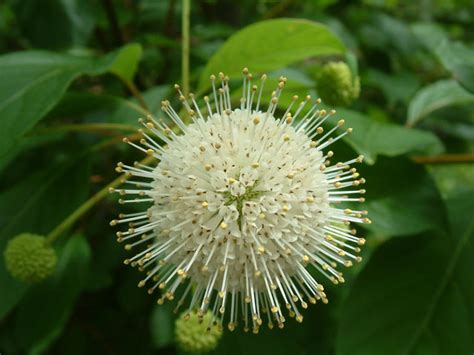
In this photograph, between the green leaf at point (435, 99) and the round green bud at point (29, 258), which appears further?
the green leaf at point (435, 99)

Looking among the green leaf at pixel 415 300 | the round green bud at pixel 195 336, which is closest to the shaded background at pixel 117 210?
the green leaf at pixel 415 300

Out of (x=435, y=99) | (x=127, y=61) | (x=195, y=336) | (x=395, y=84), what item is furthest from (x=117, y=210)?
(x=395, y=84)

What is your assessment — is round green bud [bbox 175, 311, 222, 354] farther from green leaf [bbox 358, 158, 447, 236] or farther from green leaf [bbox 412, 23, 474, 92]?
green leaf [bbox 412, 23, 474, 92]

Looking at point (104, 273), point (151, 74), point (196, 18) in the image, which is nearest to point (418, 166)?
point (104, 273)

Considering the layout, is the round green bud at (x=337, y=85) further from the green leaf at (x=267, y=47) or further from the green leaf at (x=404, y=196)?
the green leaf at (x=404, y=196)

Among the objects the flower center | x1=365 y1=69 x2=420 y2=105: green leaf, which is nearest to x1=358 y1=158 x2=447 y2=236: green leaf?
the flower center

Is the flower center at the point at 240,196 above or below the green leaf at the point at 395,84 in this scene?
below

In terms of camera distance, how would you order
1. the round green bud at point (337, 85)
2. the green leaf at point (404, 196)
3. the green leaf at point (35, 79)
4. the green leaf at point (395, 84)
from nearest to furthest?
the green leaf at point (35, 79), the green leaf at point (404, 196), the round green bud at point (337, 85), the green leaf at point (395, 84)
